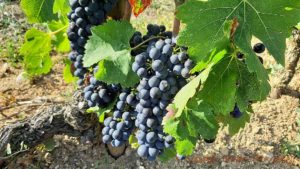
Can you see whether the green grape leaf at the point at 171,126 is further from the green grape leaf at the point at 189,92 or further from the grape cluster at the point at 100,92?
the grape cluster at the point at 100,92

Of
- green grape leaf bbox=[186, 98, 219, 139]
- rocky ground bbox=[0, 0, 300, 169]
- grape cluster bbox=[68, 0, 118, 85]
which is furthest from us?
rocky ground bbox=[0, 0, 300, 169]

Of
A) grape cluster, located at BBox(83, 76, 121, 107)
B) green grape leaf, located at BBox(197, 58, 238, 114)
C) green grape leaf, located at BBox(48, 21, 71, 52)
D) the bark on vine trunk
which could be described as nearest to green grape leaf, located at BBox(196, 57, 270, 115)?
green grape leaf, located at BBox(197, 58, 238, 114)

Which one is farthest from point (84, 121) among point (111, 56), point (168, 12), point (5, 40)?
point (168, 12)

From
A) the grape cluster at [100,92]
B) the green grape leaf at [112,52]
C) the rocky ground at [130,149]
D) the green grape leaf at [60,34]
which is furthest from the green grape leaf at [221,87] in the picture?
the rocky ground at [130,149]

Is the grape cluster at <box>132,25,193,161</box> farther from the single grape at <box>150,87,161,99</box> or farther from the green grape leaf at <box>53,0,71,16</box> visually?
the green grape leaf at <box>53,0,71,16</box>

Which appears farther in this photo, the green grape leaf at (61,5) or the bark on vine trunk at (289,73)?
the bark on vine trunk at (289,73)

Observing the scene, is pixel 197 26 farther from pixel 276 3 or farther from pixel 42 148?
pixel 42 148
